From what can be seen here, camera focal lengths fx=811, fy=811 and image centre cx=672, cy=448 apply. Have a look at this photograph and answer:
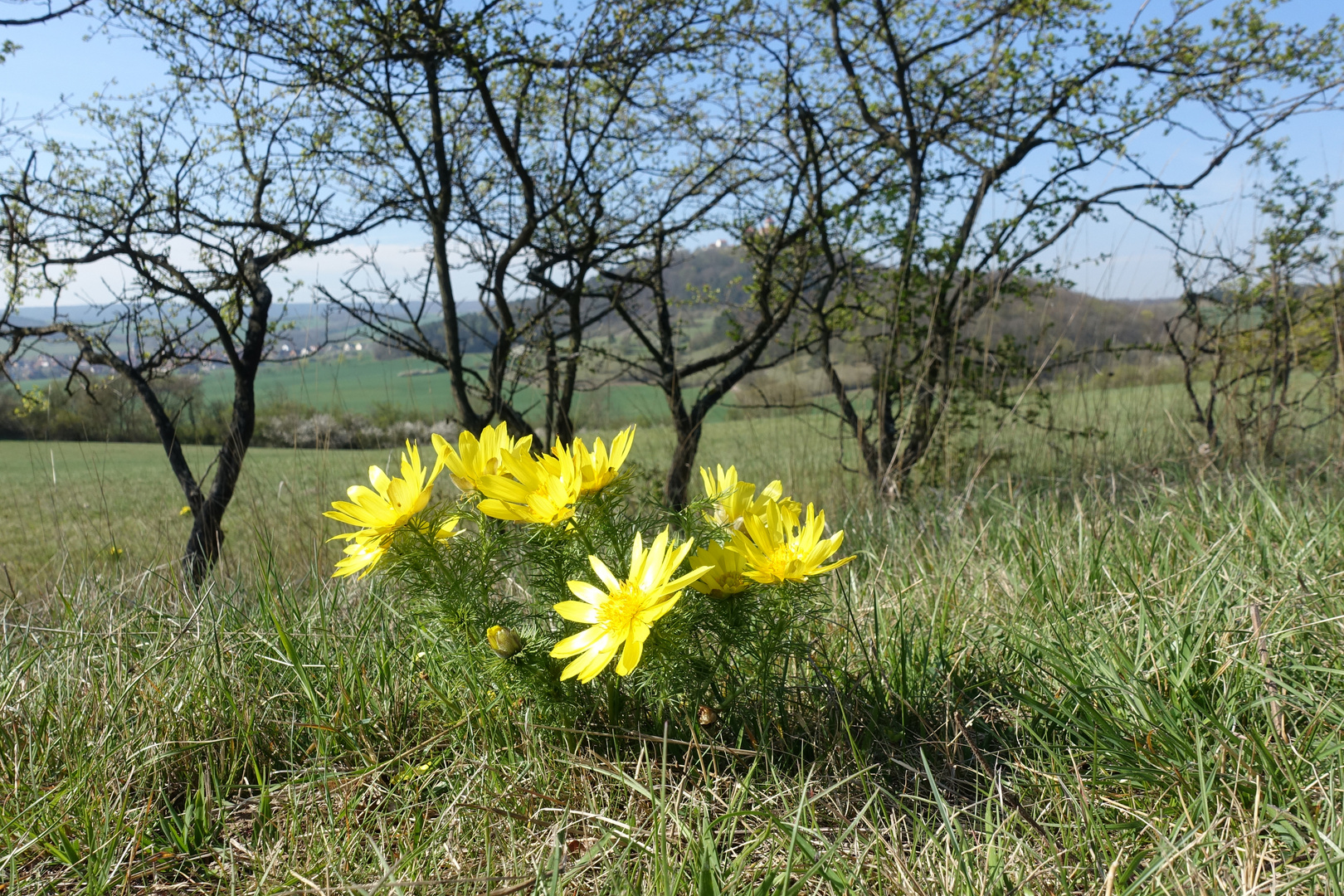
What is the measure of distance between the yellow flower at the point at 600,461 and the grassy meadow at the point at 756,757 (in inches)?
13.4

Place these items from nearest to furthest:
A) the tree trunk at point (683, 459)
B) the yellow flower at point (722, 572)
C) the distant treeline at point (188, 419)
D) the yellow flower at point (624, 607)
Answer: the yellow flower at point (624, 607) → the yellow flower at point (722, 572) → the distant treeline at point (188, 419) → the tree trunk at point (683, 459)

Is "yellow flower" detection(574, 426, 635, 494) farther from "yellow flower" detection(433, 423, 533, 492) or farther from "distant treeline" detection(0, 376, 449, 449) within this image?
"distant treeline" detection(0, 376, 449, 449)

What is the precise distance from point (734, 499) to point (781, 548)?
0.12m

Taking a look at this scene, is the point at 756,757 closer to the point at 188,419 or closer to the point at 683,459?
the point at 683,459

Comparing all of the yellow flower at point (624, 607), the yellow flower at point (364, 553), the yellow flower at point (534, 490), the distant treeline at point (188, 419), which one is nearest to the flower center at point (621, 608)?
the yellow flower at point (624, 607)

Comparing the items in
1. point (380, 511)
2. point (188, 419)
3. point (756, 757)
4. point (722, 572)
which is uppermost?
point (188, 419)

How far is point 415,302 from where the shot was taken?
12.8ft

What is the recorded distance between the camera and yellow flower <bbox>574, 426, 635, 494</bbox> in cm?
109

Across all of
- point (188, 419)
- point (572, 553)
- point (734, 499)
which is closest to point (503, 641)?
point (572, 553)

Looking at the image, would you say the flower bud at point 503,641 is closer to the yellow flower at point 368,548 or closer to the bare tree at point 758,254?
the yellow flower at point 368,548

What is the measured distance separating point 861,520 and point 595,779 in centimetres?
223

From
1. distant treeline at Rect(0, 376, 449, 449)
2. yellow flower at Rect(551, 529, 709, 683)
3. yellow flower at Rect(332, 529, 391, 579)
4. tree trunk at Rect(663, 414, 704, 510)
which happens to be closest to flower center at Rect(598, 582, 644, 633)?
yellow flower at Rect(551, 529, 709, 683)

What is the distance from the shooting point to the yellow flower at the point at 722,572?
1163 mm

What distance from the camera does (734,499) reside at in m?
1.26
